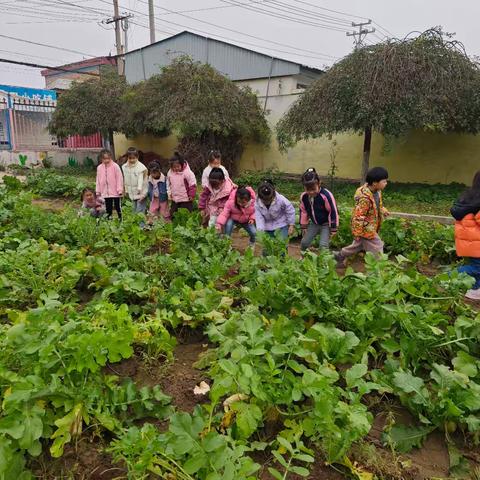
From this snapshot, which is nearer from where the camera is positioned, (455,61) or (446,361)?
(446,361)

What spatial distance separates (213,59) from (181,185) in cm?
1614

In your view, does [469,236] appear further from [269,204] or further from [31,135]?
[31,135]

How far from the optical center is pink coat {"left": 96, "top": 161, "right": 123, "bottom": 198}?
7734mm

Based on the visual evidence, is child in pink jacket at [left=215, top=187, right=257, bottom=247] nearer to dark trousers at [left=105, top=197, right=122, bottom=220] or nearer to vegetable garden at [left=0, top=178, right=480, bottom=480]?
vegetable garden at [left=0, top=178, right=480, bottom=480]

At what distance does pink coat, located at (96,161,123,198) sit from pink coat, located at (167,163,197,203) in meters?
1.11

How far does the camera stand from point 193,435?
179 centimetres

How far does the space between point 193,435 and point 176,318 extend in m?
1.38

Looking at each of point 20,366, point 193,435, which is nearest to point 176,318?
point 20,366

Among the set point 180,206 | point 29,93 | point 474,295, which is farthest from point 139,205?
point 29,93

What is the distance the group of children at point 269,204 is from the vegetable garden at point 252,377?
1346 mm

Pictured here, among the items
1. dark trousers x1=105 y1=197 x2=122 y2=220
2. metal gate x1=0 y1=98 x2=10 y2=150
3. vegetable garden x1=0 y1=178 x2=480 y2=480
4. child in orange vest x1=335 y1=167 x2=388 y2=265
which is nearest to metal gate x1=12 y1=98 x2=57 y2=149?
metal gate x1=0 y1=98 x2=10 y2=150

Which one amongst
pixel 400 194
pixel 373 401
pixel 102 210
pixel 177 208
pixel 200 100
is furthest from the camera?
pixel 200 100

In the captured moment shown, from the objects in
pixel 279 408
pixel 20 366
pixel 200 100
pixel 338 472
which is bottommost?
pixel 338 472

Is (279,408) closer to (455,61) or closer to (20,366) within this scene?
(20,366)
